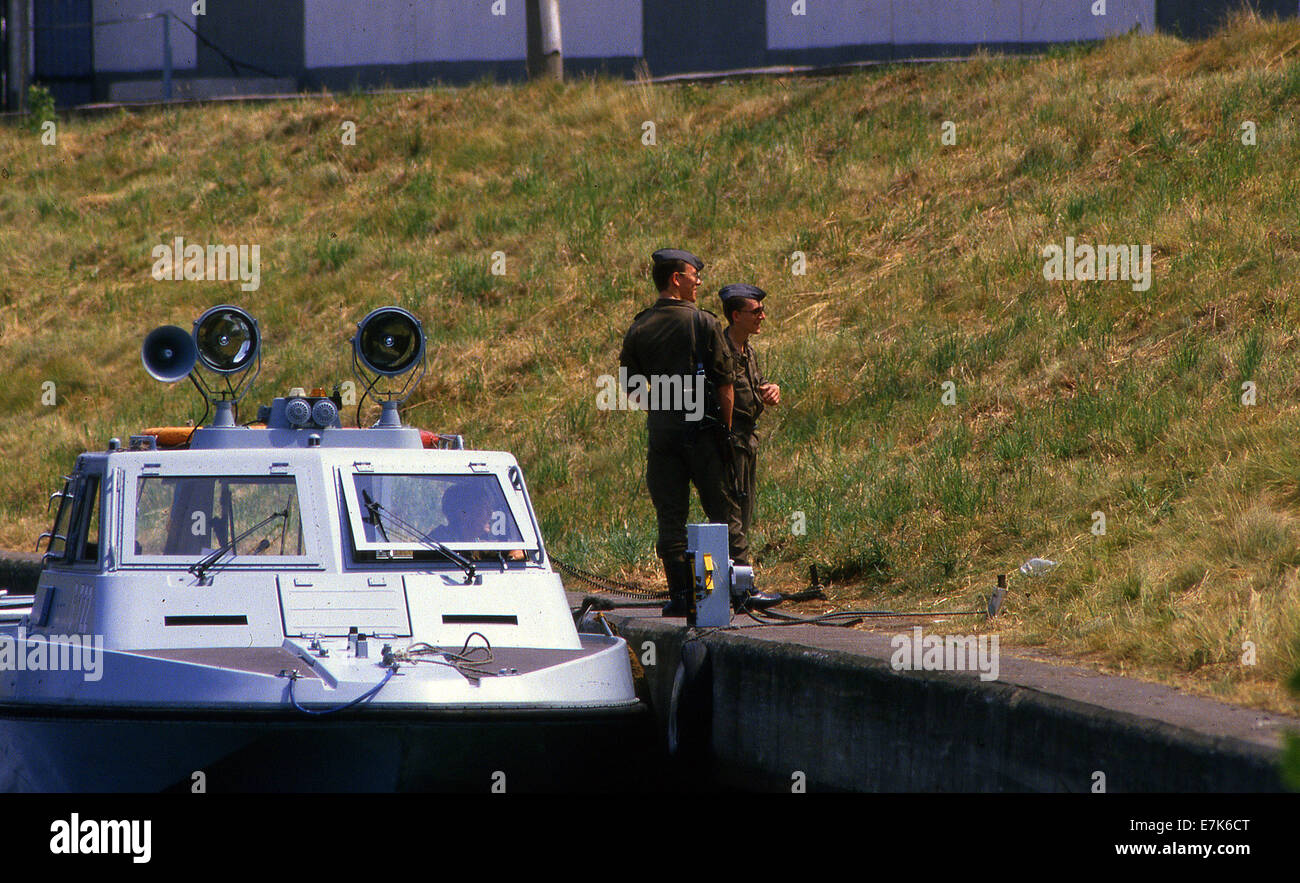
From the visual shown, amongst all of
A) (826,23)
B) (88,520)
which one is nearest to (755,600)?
(88,520)

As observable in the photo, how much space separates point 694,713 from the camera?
28.0ft

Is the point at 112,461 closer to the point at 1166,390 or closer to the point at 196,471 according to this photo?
the point at 196,471

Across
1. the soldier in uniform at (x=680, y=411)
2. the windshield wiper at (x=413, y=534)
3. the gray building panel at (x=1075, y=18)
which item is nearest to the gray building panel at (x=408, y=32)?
the gray building panel at (x=1075, y=18)

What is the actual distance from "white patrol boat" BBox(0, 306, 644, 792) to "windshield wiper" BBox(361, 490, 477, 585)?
1 centimetres

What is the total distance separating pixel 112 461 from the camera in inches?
329

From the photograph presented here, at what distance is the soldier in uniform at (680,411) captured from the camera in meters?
9.44

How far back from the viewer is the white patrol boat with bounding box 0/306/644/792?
7.29 metres

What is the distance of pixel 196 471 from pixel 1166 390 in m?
6.78

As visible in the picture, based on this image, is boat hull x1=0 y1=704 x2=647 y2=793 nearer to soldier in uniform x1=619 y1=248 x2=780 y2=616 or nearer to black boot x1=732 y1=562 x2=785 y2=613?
black boot x1=732 y1=562 x2=785 y2=613

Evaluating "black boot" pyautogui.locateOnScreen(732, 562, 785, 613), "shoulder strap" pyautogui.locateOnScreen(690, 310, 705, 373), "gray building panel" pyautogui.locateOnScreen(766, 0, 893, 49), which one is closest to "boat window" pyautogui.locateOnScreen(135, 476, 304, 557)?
"shoulder strap" pyautogui.locateOnScreen(690, 310, 705, 373)

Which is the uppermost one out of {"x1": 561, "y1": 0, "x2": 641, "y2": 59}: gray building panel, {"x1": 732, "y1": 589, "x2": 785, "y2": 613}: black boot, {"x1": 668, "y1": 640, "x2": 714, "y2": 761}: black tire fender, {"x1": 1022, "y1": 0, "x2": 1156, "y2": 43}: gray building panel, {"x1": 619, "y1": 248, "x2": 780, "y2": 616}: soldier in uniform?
{"x1": 561, "y1": 0, "x2": 641, "y2": 59}: gray building panel

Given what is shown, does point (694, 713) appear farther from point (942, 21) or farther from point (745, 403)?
point (942, 21)

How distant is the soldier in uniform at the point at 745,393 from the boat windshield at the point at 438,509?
168cm
